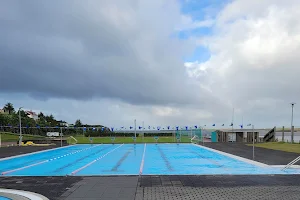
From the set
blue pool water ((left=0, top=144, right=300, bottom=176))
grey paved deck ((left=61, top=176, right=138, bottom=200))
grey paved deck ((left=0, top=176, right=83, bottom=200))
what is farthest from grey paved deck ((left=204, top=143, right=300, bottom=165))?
grey paved deck ((left=0, top=176, right=83, bottom=200))

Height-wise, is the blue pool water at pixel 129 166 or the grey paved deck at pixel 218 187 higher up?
the grey paved deck at pixel 218 187

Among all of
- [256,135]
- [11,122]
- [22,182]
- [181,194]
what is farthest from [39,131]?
[181,194]

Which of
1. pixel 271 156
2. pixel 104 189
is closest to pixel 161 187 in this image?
pixel 104 189

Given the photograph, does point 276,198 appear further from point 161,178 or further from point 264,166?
point 264,166

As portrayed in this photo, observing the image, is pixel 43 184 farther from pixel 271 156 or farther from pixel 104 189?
pixel 271 156

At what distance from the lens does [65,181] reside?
9375 millimetres

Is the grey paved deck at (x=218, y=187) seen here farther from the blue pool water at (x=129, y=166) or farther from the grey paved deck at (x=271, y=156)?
the grey paved deck at (x=271, y=156)

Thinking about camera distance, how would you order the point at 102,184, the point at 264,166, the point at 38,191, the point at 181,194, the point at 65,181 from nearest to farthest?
the point at 181,194, the point at 38,191, the point at 102,184, the point at 65,181, the point at 264,166

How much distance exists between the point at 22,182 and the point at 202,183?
20.6ft

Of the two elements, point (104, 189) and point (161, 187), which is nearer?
point (104, 189)

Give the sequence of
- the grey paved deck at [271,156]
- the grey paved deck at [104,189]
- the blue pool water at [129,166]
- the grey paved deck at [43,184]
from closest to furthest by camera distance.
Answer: the grey paved deck at [104,189] → the grey paved deck at [43,184] → the blue pool water at [129,166] → the grey paved deck at [271,156]

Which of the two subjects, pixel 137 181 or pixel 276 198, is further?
pixel 137 181

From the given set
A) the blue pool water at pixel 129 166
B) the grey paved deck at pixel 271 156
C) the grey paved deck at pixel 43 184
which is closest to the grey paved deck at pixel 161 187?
the grey paved deck at pixel 43 184

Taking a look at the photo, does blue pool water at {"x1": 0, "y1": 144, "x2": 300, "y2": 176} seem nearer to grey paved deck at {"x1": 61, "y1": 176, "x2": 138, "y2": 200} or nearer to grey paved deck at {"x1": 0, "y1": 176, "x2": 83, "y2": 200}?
grey paved deck at {"x1": 0, "y1": 176, "x2": 83, "y2": 200}
